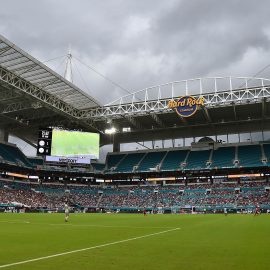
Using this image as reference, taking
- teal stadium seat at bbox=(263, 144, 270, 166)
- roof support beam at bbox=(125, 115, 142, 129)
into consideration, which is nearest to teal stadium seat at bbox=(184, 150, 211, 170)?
teal stadium seat at bbox=(263, 144, 270, 166)

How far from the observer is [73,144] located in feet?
255

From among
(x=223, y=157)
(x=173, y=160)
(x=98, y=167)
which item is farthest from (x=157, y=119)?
(x=98, y=167)

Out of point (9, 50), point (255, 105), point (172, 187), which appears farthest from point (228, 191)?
point (9, 50)

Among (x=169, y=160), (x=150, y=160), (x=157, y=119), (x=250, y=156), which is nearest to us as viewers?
(x=157, y=119)

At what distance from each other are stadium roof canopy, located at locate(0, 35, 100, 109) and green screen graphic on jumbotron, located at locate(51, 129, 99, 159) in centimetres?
909

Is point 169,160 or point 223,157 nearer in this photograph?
point 223,157

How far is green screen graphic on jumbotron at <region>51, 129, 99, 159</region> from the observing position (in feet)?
250

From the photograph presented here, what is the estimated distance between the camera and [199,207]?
248 ft

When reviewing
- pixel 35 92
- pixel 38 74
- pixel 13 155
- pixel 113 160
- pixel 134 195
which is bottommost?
pixel 134 195

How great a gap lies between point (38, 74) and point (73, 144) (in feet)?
85.2

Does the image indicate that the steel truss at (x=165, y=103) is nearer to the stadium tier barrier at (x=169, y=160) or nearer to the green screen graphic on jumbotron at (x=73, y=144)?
the green screen graphic on jumbotron at (x=73, y=144)

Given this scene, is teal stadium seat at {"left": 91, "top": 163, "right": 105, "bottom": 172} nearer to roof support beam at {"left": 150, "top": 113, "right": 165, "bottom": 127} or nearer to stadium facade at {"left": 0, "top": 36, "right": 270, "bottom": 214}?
stadium facade at {"left": 0, "top": 36, "right": 270, "bottom": 214}

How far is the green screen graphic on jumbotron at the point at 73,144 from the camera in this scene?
250 ft

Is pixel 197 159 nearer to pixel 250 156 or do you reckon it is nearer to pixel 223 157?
pixel 223 157
